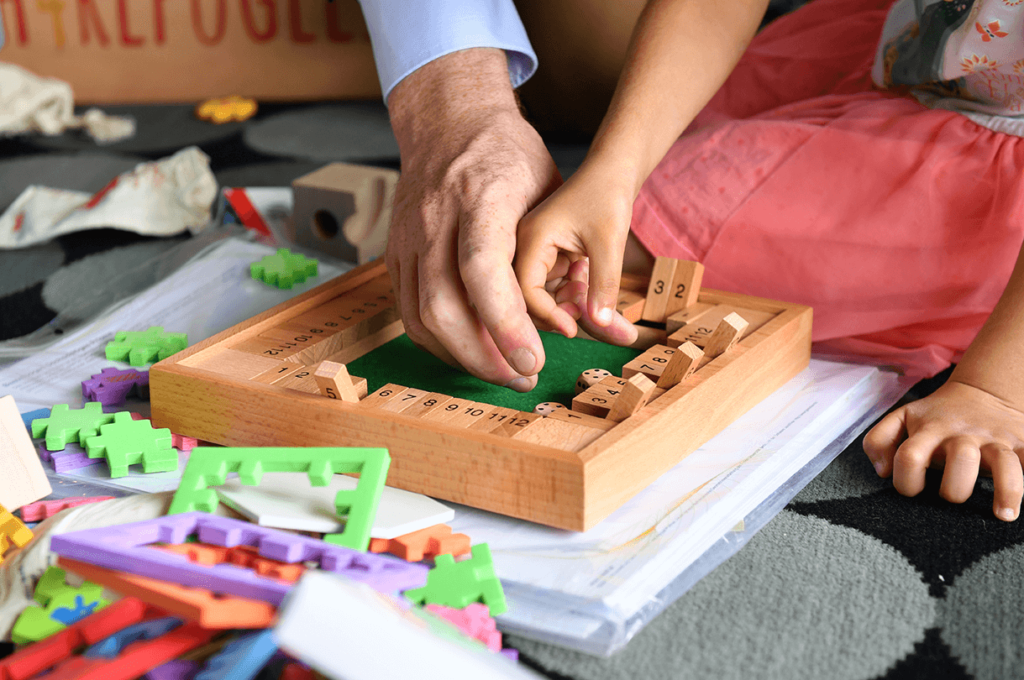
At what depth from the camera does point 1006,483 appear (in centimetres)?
74

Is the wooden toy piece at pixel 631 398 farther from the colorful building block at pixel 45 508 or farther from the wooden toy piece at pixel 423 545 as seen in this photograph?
the colorful building block at pixel 45 508

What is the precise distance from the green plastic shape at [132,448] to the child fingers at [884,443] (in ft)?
1.91

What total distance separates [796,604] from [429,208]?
0.45 m

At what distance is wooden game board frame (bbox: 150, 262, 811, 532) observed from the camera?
672 mm

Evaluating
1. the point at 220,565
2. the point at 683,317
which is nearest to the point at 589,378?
the point at 683,317

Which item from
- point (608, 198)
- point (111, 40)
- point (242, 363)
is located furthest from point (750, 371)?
point (111, 40)

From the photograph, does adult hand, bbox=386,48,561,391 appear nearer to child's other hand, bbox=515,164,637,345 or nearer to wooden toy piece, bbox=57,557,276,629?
child's other hand, bbox=515,164,637,345

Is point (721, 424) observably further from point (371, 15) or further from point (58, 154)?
point (58, 154)

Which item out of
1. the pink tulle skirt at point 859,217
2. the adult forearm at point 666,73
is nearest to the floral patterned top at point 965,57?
the pink tulle skirt at point 859,217

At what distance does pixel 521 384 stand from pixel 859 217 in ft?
1.48

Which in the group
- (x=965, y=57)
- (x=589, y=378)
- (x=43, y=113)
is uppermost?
(x=965, y=57)

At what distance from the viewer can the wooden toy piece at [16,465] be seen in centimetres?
71

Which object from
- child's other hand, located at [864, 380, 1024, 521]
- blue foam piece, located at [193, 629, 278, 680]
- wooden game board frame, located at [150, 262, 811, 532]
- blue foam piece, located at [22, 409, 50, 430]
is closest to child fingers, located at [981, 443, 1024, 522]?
child's other hand, located at [864, 380, 1024, 521]

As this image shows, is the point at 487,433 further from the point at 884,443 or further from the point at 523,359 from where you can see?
the point at 884,443
